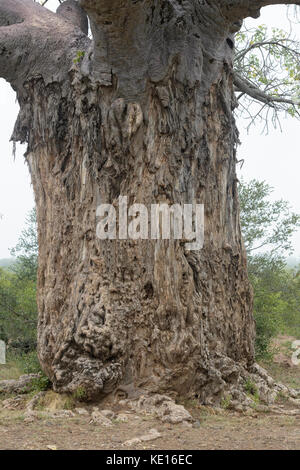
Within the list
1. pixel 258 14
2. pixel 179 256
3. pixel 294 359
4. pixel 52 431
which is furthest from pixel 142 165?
pixel 294 359

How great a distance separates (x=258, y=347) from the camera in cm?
823

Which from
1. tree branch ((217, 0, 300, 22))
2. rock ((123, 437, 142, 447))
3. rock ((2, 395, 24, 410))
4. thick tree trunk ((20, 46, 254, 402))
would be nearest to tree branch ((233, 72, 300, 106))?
thick tree trunk ((20, 46, 254, 402))

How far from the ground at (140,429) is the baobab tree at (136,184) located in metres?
0.30

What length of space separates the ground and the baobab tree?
11.8 inches

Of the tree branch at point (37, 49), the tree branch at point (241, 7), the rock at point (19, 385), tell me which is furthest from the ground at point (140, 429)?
the tree branch at point (241, 7)

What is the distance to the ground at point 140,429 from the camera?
11.6 ft

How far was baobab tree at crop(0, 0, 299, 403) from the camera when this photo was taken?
4742mm

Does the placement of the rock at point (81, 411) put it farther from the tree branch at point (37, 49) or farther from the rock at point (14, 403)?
the tree branch at point (37, 49)

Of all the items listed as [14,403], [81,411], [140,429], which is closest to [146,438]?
[140,429]

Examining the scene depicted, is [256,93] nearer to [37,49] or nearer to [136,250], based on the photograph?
[37,49]

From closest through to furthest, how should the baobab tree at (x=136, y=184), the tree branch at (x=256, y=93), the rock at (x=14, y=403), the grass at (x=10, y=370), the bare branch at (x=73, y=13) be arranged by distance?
1. the baobab tree at (x=136, y=184)
2. the rock at (x=14, y=403)
3. the bare branch at (x=73, y=13)
4. the tree branch at (x=256, y=93)
5. the grass at (x=10, y=370)

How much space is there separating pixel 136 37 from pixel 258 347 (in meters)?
5.34

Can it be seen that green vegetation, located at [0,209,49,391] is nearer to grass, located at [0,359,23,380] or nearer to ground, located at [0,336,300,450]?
grass, located at [0,359,23,380]
